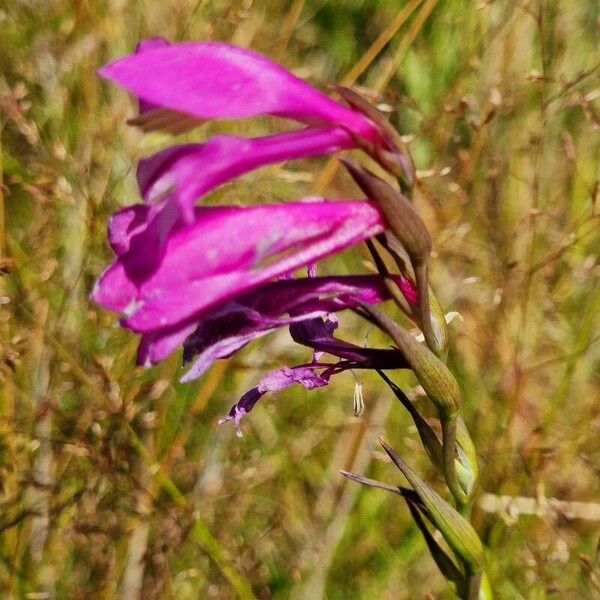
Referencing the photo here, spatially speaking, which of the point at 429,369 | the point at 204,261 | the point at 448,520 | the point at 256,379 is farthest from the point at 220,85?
the point at 256,379

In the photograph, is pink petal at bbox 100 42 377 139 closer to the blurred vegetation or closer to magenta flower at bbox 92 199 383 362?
magenta flower at bbox 92 199 383 362

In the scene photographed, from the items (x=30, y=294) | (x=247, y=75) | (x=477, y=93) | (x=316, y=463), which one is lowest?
(x=316, y=463)

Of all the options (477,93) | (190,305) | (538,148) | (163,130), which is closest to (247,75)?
(163,130)

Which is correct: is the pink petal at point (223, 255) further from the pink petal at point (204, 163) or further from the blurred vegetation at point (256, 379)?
the blurred vegetation at point (256, 379)

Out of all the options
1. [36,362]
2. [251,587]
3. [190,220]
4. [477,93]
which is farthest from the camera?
[477,93]

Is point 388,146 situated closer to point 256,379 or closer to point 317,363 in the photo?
point 317,363

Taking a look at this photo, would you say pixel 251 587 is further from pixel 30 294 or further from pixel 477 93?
pixel 477 93

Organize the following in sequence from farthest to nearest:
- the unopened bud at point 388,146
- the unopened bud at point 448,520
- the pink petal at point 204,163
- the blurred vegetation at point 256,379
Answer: the blurred vegetation at point 256,379 → the unopened bud at point 448,520 → the unopened bud at point 388,146 → the pink petal at point 204,163

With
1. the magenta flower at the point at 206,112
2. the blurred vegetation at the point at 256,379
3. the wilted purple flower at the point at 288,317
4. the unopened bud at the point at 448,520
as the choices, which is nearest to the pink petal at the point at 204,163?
the magenta flower at the point at 206,112
